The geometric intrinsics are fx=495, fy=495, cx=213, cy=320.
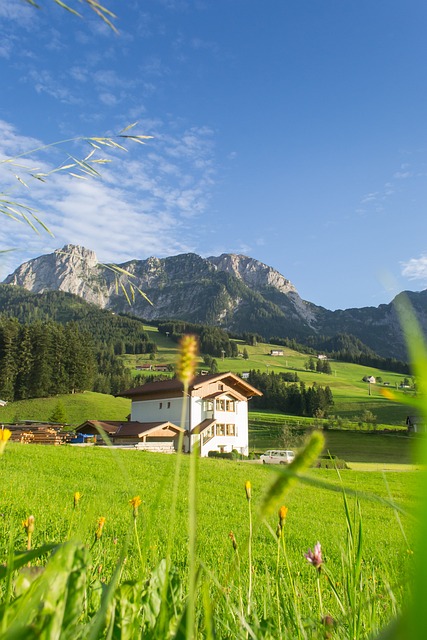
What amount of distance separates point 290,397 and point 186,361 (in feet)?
371

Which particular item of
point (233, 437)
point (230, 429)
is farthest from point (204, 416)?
point (233, 437)

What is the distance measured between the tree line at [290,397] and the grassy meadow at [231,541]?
88.9 meters

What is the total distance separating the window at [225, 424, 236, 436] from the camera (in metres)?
48.4

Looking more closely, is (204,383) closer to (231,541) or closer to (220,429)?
(220,429)

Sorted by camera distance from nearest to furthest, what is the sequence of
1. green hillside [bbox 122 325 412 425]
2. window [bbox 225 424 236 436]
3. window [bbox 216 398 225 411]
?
window [bbox 216 398 225 411]
window [bbox 225 424 236 436]
green hillside [bbox 122 325 412 425]

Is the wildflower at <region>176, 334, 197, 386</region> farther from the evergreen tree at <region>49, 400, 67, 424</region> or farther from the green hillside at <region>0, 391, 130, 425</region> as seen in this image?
the green hillside at <region>0, 391, 130, 425</region>

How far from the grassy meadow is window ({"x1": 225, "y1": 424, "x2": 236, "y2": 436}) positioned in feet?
90.8

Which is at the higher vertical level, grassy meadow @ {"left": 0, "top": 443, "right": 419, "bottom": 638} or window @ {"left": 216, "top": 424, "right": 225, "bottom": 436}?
window @ {"left": 216, "top": 424, "right": 225, "bottom": 436}

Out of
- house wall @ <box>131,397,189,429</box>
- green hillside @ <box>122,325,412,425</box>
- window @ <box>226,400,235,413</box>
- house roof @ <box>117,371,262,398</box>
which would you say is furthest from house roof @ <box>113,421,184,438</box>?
green hillside @ <box>122,325,412,425</box>

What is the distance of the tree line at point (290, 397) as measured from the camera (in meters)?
107

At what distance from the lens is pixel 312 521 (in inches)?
392

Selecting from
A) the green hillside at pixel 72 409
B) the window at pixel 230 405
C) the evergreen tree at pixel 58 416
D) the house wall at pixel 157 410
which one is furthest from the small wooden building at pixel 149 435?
the green hillside at pixel 72 409

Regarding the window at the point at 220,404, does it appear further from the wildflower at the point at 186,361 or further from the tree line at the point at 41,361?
the tree line at the point at 41,361

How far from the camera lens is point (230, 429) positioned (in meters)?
48.6
